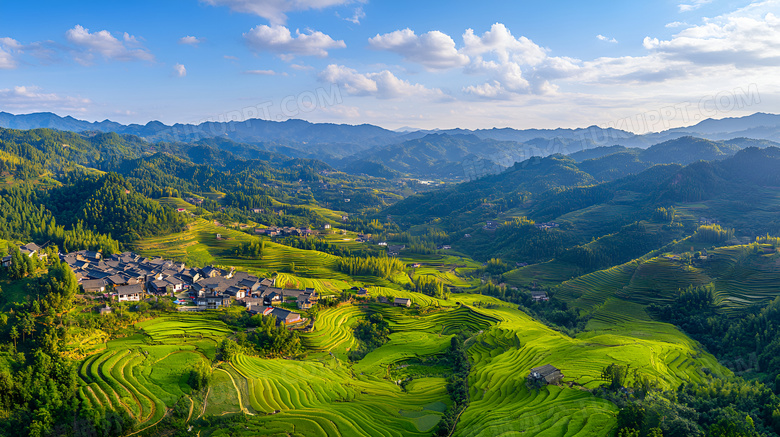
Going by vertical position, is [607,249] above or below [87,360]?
below

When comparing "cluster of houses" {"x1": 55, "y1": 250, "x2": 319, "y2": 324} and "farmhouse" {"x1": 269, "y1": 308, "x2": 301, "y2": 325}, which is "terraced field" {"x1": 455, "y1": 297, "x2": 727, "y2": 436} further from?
"cluster of houses" {"x1": 55, "y1": 250, "x2": 319, "y2": 324}

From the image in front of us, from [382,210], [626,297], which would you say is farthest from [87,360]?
[382,210]

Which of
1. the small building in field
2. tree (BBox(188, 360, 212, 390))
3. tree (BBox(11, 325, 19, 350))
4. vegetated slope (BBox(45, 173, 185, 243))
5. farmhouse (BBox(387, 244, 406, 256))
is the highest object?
vegetated slope (BBox(45, 173, 185, 243))

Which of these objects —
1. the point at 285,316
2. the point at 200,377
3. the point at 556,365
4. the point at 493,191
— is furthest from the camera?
the point at 493,191

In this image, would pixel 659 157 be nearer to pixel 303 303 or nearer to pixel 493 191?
pixel 493 191

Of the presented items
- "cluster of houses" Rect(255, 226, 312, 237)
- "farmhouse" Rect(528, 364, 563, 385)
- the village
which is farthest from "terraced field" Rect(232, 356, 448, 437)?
"cluster of houses" Rect(255, 226, 312, 237)

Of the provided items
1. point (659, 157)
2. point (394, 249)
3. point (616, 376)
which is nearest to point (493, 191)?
point (659, 157)

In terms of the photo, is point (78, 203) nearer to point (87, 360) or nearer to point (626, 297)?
point (87, 360)

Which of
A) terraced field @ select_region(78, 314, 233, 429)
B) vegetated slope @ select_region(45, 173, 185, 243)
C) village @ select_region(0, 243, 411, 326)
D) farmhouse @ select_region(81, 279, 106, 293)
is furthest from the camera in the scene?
vegetated slope @ select_region(45, 173, 185, 243)
